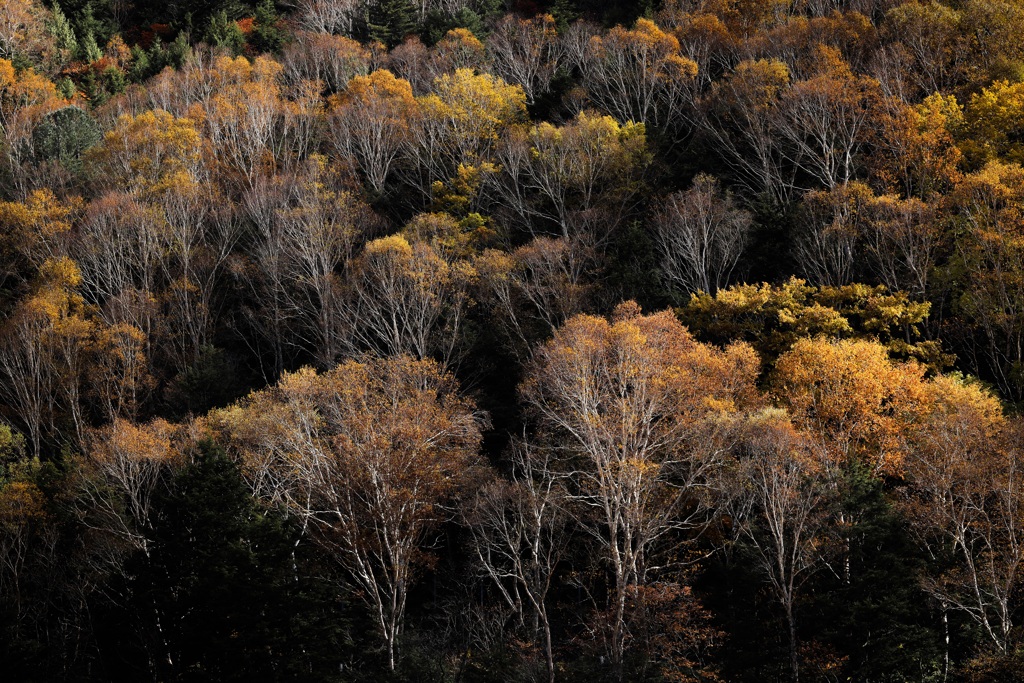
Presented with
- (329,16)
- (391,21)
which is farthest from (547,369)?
(329,16)

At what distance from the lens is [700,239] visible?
43.7 metres

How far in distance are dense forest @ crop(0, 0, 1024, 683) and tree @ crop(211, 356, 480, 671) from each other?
186mm

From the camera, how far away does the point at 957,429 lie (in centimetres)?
2919

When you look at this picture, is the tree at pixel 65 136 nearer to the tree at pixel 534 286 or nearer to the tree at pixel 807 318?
the tree at pixel 534 286

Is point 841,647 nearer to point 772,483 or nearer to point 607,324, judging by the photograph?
point 772,483

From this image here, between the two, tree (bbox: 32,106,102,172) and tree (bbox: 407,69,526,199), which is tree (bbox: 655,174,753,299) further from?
tree (bbox: 32,106,102,172)

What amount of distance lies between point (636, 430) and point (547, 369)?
13.0ft

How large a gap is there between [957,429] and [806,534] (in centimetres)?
495

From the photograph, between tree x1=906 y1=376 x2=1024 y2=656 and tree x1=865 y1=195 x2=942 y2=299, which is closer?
tree x1=906 y1=376 x2=1024 y2=656

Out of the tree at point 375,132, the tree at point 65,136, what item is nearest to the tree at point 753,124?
the tree at point 375,132

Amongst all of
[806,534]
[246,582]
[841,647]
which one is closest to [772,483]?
[806,534]

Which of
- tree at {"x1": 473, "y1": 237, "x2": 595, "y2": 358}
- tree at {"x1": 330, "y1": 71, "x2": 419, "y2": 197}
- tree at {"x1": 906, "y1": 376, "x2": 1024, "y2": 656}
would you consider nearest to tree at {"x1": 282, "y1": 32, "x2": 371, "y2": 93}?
tree at {"x1": 330, "y1": 71, "x2": 419, "y2": 197}

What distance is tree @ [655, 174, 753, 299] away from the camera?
141ft

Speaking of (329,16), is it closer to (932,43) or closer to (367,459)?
(932,43)
